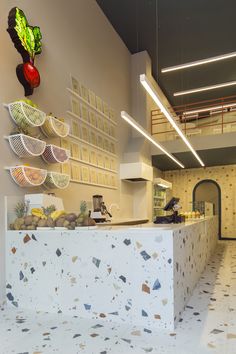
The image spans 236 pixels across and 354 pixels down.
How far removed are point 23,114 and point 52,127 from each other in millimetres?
622

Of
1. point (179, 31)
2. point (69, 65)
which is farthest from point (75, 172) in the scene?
point (179, 31)

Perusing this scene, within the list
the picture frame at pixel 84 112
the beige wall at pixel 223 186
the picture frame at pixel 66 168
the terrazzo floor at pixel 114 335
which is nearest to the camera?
the terrazzo floor at pixel 114 335

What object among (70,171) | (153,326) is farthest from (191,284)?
(70,171)

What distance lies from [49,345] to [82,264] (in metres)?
0.73

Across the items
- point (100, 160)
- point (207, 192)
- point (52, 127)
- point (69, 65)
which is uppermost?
point (69, 65)

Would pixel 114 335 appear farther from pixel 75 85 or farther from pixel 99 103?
pixel 99 103

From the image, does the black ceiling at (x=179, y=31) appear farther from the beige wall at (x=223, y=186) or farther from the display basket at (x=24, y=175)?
the display basket at (x=24, y=175)

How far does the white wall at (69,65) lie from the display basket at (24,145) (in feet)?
0.30

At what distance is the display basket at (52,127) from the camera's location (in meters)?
3.86

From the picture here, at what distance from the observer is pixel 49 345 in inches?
82.1

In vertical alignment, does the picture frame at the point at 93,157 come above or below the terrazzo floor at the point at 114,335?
above

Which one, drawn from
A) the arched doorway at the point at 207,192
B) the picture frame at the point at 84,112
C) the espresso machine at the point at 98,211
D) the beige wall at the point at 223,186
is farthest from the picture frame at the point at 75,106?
the arched doorway at the point at 207,192

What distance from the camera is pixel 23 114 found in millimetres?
3285

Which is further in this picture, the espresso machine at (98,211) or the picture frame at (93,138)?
the picture frame at (93,138)
